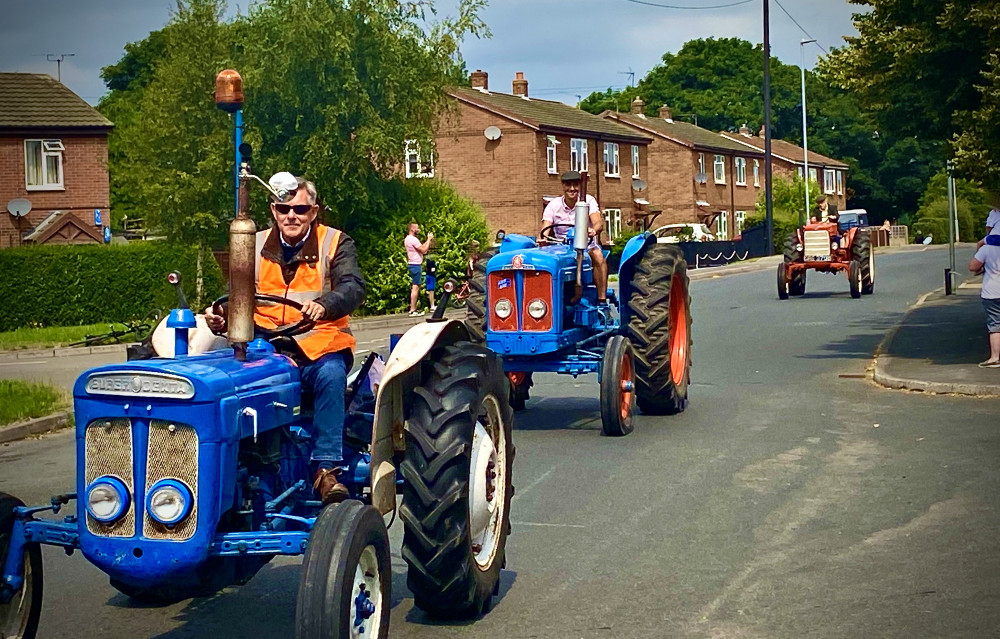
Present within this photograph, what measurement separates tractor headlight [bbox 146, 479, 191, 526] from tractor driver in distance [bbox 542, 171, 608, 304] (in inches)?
298

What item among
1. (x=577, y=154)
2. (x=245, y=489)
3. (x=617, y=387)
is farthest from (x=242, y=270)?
(x=577, y=154)

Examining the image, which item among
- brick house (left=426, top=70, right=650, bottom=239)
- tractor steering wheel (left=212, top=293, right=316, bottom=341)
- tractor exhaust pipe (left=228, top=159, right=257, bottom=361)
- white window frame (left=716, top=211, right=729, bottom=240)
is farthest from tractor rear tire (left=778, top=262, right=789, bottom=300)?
white window frame (left=716, top=211, right=729, bottom=240)

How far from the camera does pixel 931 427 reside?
1211 cm

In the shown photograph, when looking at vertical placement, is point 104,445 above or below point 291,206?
below

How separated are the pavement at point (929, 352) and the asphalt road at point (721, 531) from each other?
15.3 inches

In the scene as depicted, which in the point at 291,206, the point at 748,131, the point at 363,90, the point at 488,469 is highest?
the point at 748,131

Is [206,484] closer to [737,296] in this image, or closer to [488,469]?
[488,469]

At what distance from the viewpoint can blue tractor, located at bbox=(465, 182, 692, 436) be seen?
1220 centimetres

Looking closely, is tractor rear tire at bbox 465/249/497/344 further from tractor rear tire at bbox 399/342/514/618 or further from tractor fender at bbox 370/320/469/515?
tractor fender at bbox 370/320/469/515

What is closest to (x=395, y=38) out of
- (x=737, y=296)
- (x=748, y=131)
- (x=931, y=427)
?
(x=737, y=296)

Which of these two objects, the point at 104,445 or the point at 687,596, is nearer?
the point at 104,445

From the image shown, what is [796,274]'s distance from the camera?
31.2 m

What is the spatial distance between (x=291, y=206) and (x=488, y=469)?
1575mm

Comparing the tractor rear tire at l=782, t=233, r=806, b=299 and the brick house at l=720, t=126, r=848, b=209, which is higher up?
the brick house at l=720, t=126, r=848, b=209
